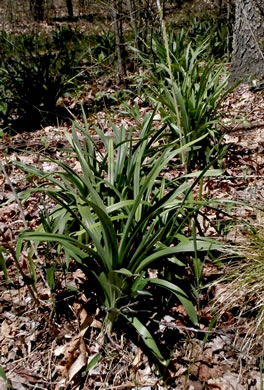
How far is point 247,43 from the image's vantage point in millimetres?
4828

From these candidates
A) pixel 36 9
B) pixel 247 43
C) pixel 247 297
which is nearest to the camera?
pixel 247 297

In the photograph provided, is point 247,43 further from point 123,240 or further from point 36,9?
point 36,9

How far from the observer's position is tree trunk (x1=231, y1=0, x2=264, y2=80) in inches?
182

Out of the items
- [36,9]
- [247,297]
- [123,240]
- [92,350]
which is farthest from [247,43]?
[36,9]

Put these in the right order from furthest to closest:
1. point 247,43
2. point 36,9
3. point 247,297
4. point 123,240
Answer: point 36,9, point 247,43, point 247,297, point 123,240

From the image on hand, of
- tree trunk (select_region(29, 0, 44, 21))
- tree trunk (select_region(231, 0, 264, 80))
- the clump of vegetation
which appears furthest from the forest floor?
tree trunk (select_region(29, 0, 44, 21))

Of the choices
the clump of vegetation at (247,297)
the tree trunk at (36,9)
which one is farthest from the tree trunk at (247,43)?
the tree trunk at (36,9)

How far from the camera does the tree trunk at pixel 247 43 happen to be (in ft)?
15.1

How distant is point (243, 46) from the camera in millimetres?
4887

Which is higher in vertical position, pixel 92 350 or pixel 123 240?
pixel 123 240

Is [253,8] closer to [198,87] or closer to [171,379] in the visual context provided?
[198,87]

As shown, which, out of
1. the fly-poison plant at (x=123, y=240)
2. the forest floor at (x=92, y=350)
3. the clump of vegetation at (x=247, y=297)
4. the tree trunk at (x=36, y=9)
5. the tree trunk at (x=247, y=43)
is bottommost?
the forest floor at (x=92, y=350)

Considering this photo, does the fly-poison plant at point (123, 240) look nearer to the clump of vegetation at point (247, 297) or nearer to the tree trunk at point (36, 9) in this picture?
the clump of vegetation at point (247, 297)

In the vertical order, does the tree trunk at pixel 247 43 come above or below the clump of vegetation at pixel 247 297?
above
